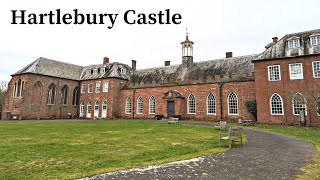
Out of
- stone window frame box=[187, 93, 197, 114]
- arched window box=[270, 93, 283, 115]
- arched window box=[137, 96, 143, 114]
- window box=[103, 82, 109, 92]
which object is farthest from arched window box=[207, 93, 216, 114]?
window box=[103, 82, 109, 92]

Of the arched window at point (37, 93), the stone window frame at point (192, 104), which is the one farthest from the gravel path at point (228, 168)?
the arched window at point (37, 93)

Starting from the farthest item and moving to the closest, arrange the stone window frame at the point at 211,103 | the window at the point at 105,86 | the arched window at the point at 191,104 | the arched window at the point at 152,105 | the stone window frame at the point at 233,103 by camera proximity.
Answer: the window at the point at 105,86
the arched window at the point at 152,105
the arched window at the point at 191,104
the stone window frame at the point at 211,103
the stone window frame at the point at 233,103

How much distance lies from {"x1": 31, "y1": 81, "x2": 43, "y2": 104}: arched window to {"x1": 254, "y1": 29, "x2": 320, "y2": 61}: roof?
3643 centimetres

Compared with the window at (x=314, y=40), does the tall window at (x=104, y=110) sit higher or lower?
lower

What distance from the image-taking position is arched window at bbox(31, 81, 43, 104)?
38.6m

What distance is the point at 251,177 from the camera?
19.2 ft

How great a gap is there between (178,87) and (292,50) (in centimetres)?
1650

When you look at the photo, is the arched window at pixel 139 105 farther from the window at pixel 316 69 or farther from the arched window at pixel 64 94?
the window at pixel 316 69

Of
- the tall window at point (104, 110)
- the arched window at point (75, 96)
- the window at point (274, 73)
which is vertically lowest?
the tall window at point (104, 110)

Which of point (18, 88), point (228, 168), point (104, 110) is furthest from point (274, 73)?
point (18, 88)

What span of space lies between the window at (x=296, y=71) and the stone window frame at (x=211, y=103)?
10.3 metres

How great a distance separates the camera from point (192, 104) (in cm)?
3403

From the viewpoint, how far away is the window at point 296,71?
24544mm

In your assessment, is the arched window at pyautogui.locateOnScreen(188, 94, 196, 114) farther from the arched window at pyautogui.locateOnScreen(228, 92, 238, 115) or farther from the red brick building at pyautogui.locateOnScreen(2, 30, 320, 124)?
the arched window at pyautogui.locateOnScreen(228, 92, 238, 115)
